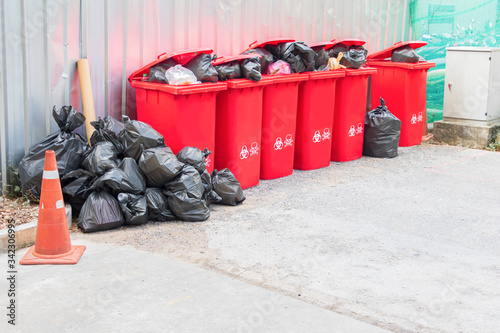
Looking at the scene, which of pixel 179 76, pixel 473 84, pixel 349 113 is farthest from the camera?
pixel 473 84

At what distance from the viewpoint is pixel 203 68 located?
5957mm

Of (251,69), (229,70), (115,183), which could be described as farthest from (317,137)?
→ (115,183)

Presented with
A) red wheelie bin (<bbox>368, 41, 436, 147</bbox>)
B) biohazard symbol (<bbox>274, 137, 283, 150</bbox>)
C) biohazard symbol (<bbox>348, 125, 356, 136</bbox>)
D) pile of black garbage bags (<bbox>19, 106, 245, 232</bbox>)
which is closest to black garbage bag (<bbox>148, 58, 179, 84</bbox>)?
pile of black garbage bags (<bbox>19, 106, 245, 232</bbox>)

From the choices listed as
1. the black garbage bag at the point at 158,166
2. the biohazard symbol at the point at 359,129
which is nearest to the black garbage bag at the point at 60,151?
the black garbage bag at the point at 158,166

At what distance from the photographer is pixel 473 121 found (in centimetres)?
963

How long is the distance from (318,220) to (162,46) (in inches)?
99.6

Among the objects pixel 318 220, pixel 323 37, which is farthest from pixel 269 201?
pixel 323 37

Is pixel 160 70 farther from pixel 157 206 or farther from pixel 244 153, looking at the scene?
pixel 157 206

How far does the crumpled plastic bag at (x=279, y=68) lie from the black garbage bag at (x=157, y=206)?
2.21 m

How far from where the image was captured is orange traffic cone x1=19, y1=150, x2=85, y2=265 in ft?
14.2

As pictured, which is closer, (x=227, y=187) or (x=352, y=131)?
(x=227, y=187)

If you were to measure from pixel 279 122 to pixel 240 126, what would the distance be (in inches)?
29.3

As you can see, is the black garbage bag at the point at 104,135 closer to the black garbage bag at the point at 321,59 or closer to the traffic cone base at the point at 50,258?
the traffic cone base at the point at 50,258

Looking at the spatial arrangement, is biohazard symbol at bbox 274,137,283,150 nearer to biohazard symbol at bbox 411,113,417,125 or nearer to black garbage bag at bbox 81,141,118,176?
black garbage bag at bbox 81,141,118,176
